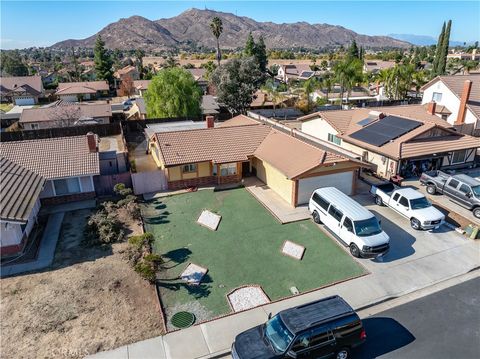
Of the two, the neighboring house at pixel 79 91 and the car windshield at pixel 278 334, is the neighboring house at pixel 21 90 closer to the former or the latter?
the neighboring house at pixel 79 91

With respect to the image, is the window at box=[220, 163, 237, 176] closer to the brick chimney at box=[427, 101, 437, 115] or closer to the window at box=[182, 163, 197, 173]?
the window at box=[182, 163, 197, 173]

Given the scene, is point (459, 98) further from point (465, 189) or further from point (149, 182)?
point (149, 182)

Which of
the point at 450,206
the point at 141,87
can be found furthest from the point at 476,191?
the point at 141,87

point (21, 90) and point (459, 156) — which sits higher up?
point (21, 90)

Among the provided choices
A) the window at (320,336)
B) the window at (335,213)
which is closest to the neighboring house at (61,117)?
the window at (335,213)

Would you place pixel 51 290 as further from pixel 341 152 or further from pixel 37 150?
pixel 341 152

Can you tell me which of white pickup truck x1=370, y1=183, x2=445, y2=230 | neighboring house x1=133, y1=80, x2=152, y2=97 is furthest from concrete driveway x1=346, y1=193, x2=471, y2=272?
neighboring house x1=133, y1=80, x2=152, y2=97

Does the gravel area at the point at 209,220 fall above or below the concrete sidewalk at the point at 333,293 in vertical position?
above
